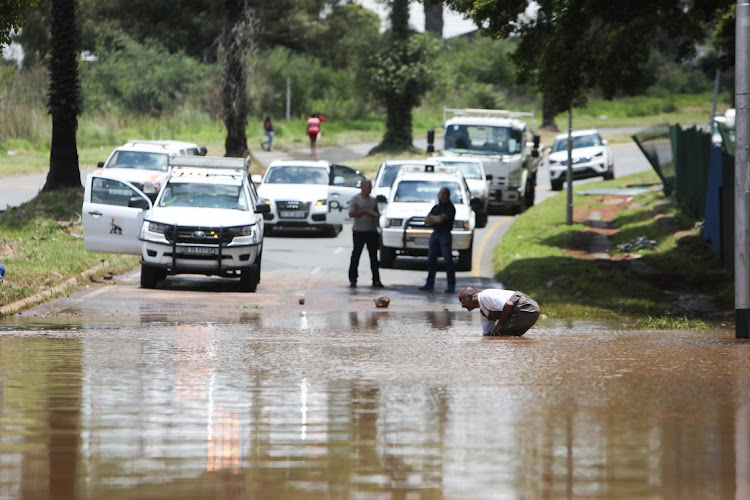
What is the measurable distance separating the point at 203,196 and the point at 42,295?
3799mm

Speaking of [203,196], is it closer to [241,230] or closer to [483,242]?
[241,230]

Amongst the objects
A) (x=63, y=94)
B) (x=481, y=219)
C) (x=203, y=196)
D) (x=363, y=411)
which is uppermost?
(x=63, y=94)

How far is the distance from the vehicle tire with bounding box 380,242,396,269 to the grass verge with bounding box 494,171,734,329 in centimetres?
203

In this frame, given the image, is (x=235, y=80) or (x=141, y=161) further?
(x=235, y=80)

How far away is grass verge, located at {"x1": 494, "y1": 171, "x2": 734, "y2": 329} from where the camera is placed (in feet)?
58.9

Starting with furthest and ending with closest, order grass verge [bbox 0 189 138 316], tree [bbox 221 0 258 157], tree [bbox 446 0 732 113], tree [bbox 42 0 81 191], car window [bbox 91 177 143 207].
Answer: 1. tree [bbox 221 0 258 157]
2. tree [bbox 42 0 81 191]
3. tree [bbox 446 0 732 113]
4. car window [bbox 91 177 143 207]
5. grass verge [bbox 0 189 138 316]

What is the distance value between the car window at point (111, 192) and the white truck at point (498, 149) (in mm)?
14329

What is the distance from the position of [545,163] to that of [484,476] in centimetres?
4716

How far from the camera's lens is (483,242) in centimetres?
2856

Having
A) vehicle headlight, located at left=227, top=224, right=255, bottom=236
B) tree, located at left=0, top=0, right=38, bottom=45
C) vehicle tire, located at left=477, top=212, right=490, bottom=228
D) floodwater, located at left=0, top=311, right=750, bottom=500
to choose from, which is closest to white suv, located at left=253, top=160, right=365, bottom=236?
vehicle tire, located at left=477, top=212, right=490, bottom=228

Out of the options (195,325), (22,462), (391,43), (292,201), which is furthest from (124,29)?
(22,462)

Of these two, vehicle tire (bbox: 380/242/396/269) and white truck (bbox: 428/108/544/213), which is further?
white truck (bbox: 428/108/544/213)

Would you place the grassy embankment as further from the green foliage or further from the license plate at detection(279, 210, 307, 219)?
the green foliage

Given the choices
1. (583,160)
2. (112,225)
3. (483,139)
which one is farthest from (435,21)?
(112,225)
